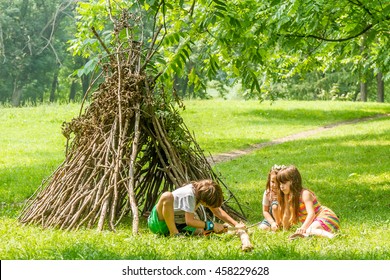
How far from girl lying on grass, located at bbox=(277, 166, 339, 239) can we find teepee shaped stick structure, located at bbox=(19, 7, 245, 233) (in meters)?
0.93

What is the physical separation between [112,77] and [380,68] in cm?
548

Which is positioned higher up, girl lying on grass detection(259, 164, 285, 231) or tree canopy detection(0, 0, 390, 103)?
tree canopy detection(0, 0, 390, 103)

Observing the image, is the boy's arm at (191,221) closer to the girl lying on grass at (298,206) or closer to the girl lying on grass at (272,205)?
the girl lying on grass at (272,205)

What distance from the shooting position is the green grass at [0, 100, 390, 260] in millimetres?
5340

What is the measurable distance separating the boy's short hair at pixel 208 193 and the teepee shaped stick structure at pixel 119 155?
2.70 ft

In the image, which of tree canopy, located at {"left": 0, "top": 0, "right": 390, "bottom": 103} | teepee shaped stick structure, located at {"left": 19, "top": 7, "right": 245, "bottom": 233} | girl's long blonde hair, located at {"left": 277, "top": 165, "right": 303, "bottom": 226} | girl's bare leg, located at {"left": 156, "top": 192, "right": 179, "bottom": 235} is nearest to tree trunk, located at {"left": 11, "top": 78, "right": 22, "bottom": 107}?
tree canopy, located at {"left": 0, "top": 0, "right": 390, "bottom": 103}

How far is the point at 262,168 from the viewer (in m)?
13.5

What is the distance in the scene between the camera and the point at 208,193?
6262mm

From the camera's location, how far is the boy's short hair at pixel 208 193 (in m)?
6.26

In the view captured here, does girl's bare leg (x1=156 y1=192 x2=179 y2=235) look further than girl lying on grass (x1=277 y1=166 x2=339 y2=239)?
No

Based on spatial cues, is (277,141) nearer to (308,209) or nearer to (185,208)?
(308,209)

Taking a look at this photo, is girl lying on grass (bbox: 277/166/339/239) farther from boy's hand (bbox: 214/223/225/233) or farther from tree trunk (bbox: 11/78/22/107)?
tree trunk (bbox: 11/78/22/107)

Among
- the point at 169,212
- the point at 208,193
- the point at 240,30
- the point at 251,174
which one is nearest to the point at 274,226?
the point at 208,193

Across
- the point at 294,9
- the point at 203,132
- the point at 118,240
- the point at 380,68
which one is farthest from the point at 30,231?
the point at 203,132
